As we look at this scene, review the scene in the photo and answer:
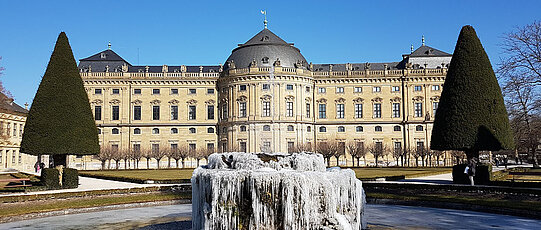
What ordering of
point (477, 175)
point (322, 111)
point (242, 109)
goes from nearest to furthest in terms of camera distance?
point (477, 175), point (242, 109), point (322, 111)

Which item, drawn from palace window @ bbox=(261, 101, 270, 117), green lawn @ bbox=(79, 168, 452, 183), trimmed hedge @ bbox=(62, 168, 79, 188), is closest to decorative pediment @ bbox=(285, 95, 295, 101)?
palace window @ bbox=(261, 101, 270, 117)

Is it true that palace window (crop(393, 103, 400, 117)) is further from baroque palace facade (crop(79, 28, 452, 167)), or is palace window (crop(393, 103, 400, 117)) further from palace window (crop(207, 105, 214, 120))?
palace window (crop(207, 105, 214, 120))

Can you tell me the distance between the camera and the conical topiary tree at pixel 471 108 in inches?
797

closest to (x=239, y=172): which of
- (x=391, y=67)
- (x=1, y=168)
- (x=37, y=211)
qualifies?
(x=37, y=211)

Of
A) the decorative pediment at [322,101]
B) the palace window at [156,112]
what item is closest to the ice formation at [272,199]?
the decorative pediment at [322,101]

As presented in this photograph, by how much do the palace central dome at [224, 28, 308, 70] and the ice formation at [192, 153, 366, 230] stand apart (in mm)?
41816

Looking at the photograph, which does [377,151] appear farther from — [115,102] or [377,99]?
[115,102]

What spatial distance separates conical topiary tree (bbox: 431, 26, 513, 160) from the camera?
20250 millimetres

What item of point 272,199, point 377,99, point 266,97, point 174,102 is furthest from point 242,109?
point 272,199

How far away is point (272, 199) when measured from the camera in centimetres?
902

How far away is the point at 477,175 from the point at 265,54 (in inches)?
1373

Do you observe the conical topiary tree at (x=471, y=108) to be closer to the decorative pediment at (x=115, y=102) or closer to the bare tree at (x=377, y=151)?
the bare tree at (x=377, y=151)

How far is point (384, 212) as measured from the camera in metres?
13.6

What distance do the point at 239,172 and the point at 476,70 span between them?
1598 cm
